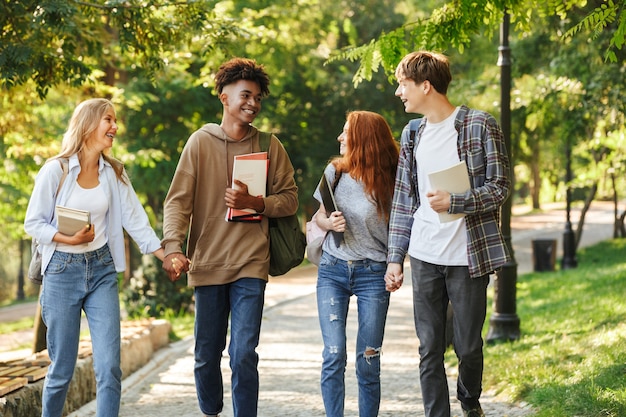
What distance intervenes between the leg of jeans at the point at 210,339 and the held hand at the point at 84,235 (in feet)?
2.67

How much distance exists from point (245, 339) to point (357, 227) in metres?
0.93

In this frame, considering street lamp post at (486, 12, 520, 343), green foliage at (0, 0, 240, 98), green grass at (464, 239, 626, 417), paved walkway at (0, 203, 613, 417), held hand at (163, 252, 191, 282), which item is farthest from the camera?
street lamp post at (486, 12, 520, 343)

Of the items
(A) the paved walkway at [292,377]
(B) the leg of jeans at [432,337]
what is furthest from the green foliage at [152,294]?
(B) the leg of jeans at [432,337]

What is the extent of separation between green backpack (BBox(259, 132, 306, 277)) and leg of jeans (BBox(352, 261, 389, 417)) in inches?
16.4

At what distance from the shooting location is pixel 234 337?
5.46 m

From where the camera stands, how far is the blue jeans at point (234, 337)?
541 cm

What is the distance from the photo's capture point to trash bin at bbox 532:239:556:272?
20781 mm

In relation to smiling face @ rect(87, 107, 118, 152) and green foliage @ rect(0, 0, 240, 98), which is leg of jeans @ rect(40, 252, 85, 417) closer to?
smiling face @ rect(87, 107, 118, 152)

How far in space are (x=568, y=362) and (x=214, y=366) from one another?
3433 millimetres

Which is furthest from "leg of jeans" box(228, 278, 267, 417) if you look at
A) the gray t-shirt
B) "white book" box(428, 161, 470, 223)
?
"white book" box(428, 161, 470, 223)

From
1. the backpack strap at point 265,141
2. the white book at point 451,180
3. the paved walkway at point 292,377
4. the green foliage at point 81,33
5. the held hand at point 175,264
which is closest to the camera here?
the white book at point 451,180

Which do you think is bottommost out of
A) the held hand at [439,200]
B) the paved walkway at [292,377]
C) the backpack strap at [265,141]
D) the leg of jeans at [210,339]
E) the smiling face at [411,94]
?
the paved walkway at [292,377]

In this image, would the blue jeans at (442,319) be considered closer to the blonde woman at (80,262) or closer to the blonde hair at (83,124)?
the blonde woman at (80,262)

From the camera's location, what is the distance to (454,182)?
16.0 feet
